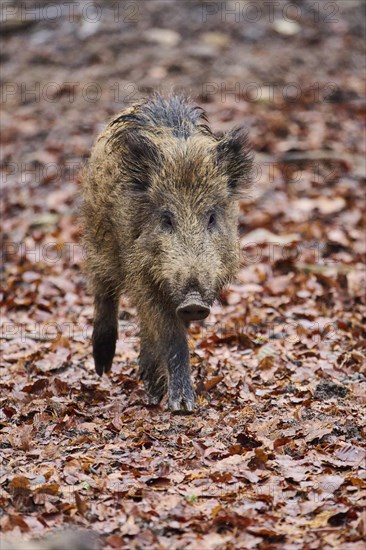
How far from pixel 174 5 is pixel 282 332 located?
1247cm

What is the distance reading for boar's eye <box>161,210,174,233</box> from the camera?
6741 millimetres

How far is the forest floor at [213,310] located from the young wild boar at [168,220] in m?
0.51

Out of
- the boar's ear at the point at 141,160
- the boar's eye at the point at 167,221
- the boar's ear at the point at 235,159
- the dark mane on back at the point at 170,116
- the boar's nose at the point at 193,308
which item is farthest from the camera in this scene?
the dark mane on back at the point at 170,116

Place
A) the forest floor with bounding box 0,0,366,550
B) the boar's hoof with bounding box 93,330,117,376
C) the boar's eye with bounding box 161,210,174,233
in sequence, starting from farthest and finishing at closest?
the boar's hoof with bounding box 93,330,117,376
the boar's eye with bounding box 161,210,174,233
the forest floor with bounding box 0,0,366,550

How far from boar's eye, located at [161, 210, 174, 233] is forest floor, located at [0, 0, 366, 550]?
4.15ft

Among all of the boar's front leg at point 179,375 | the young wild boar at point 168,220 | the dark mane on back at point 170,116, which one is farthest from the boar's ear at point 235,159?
the boar's front leg at point 179,375

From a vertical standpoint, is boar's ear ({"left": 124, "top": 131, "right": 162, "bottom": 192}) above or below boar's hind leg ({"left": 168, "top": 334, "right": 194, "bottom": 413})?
above

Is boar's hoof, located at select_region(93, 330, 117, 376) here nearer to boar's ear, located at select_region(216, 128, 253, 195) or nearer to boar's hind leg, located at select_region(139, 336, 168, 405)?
boar's hind leg, located at select_region(139, 336, 168, 405)

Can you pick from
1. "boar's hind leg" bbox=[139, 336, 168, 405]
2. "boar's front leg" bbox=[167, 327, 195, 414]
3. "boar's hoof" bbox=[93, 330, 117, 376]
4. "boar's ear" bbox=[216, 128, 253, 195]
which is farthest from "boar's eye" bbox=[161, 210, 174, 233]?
"boar's hoof" bbox=[93, 330, 117, 376]

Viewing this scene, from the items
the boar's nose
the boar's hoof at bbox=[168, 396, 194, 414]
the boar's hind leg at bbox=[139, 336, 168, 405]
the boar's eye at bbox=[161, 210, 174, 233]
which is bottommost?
the boar's hoof at bbox=[168, 396, 194, 414]

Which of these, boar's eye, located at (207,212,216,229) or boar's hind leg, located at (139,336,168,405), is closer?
boar's eye, located at (207,212,216,229)

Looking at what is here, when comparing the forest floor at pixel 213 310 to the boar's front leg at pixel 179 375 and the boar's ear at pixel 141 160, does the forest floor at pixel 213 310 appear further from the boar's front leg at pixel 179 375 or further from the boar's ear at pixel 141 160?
the boar's ear at pixel 141 160

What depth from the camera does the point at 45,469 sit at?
543 centimetres

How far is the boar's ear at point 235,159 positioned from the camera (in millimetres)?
7164
